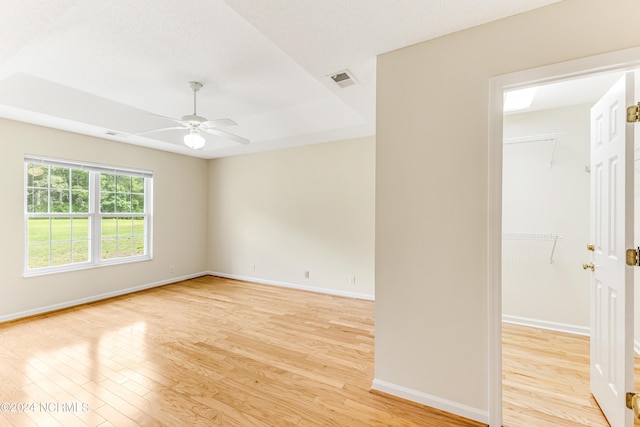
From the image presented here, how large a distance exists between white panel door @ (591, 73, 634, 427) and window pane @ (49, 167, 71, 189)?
5.87 metres

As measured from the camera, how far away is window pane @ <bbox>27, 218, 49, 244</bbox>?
3625 millimetres

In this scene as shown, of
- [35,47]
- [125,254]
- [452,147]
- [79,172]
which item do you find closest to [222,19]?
[35,47]

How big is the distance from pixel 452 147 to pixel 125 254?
519 cm

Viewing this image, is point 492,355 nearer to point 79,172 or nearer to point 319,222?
point 319,222

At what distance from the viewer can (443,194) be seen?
1.82m

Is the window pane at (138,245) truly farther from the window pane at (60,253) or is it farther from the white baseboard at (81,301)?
the window pane at (60,253)

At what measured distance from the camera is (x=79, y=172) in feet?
13.4

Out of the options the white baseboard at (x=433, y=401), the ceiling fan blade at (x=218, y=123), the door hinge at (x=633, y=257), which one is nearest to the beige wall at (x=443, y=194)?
the white baseboard at (x=433, y=401)

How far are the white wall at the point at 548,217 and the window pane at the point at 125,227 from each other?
5.67m

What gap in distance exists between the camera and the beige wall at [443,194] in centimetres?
162

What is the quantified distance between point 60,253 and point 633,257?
5896 millimetres

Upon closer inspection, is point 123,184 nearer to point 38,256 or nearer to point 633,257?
point 38,256

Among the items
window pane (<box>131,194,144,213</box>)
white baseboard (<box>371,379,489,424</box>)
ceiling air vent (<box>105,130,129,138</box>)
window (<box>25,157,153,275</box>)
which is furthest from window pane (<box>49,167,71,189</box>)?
white baseboard (<box>371,379,489,424</box>)

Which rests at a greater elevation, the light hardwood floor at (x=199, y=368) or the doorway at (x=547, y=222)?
the doorway at (x=547, y=222)
